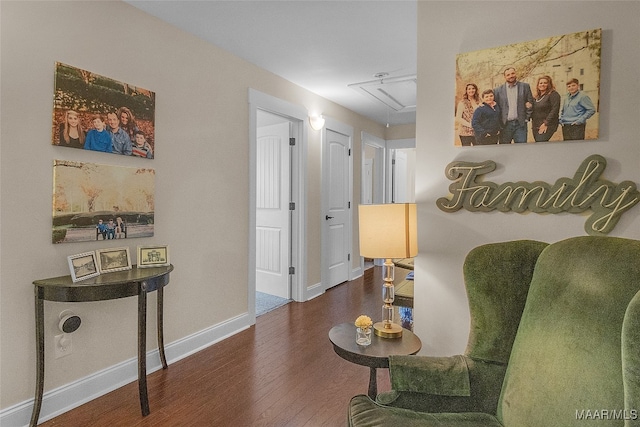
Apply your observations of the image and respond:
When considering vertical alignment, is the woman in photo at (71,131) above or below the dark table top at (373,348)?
above

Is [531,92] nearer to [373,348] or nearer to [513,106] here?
[513,106]

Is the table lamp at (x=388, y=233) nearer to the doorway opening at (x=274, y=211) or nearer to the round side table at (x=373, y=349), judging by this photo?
the round side table at (x=373, y=349)

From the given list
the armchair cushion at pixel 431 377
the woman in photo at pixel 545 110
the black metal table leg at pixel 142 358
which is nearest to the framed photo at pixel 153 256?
the black metal table leg at pixel 142 358

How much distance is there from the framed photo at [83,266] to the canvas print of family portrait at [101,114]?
61 cm

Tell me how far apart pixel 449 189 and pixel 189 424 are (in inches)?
72.7

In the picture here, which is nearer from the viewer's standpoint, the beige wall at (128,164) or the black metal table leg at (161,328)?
the beige wall at (128,164)

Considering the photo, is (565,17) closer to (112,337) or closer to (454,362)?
(454,362)

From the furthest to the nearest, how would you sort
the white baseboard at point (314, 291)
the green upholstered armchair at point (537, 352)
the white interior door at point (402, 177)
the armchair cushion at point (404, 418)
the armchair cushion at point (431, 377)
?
the white interior door at point (402, 177)
the white baseboard at point (314, 291)
the armchair cushion at point (431, 377)
the armchair cushion at point (404, 418)
the green upholstered armchair at point (537, 352)

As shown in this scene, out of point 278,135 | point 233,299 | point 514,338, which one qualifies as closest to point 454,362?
point 514,338

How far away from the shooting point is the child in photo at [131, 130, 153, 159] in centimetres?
244

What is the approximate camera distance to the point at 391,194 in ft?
21.5

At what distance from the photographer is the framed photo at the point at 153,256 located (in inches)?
95.0

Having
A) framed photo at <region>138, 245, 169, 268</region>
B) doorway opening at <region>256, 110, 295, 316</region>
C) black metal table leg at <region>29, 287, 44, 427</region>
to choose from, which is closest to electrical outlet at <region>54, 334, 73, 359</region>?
black metal table leg at <region>29, 287, 44, 427</region>

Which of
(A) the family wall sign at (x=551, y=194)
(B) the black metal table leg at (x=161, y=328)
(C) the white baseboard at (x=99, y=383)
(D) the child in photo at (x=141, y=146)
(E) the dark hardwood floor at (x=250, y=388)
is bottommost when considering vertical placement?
(E) the dark hardwood floor at (x=250, y=388)
